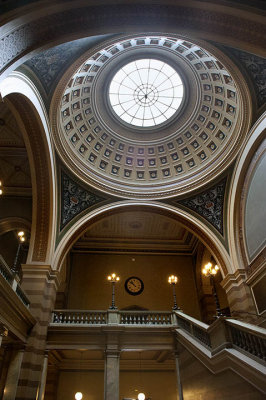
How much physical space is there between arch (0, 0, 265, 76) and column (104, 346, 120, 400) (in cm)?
1026

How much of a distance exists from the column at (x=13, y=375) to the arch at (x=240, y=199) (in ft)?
30.4

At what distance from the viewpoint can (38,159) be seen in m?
11.7

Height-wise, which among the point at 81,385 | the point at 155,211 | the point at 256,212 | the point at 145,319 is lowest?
the point at 81,385

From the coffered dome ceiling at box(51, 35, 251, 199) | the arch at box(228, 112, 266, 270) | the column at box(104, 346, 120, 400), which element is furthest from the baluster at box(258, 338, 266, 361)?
the coffered dome ceiling at box(51, 35, 251, 199)

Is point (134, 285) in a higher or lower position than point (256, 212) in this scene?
higher

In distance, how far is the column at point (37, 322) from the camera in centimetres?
971

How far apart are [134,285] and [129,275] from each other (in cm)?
67

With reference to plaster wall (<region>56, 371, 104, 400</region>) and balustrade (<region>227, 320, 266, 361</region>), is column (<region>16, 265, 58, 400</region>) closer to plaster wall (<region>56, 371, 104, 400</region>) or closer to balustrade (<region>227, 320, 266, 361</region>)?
plaster wall (<region>56, 371, 104, 400</region>)

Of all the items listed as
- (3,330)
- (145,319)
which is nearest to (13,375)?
(3,330)

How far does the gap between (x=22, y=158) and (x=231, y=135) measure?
957cm

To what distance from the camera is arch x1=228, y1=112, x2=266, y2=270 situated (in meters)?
11.8

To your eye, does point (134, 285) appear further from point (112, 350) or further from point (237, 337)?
point (237, 337)

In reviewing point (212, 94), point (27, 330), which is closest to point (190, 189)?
point (212, 94)

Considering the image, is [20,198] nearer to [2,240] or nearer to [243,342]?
[2,240]
